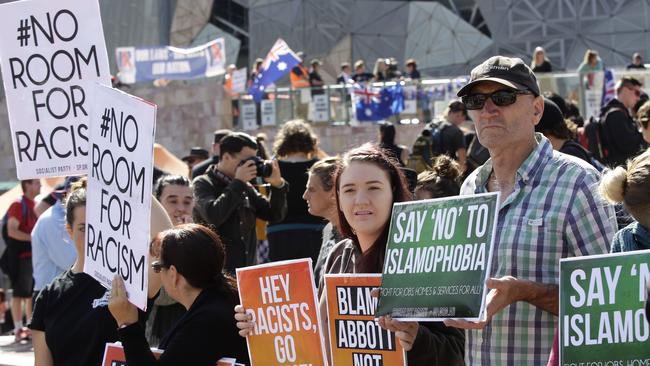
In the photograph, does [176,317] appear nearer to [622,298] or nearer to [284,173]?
[622,298]

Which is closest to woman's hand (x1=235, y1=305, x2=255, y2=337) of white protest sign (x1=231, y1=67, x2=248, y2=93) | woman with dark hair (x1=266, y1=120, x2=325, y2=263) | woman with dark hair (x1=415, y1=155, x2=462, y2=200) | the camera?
woman with dark hair (x1=415, y1=155, x2=462, y2=200)

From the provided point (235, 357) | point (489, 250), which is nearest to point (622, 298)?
point (489, 250)

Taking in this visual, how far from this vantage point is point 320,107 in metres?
23.1

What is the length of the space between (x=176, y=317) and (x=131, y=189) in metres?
1.25

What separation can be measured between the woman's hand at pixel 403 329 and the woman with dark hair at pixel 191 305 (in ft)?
3.15

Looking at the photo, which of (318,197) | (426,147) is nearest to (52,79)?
(318,197)

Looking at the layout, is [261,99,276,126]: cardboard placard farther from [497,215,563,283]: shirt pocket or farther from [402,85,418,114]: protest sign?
[497,215,563,283]: shirt pocket

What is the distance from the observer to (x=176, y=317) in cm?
606

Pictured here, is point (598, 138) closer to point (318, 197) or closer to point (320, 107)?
point (318, 197)

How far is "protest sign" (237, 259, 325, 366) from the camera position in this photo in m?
4.73

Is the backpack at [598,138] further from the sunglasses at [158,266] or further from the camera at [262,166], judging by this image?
the sunglasses at [158,266]

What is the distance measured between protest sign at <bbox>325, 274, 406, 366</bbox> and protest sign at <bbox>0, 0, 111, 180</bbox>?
70.0 inches

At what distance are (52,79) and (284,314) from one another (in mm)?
1886

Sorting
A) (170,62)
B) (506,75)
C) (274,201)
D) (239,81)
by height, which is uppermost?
(170,62)
